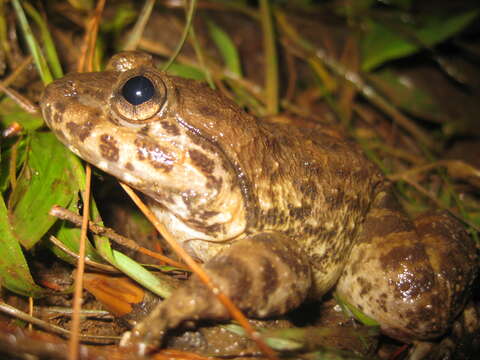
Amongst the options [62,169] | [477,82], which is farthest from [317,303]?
[477,82]

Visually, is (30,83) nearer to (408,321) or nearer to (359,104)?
(408,321)

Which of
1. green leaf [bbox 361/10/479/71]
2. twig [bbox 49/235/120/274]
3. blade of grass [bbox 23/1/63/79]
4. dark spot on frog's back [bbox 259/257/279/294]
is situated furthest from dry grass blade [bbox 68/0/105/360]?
green leaf [bbox 361/10/479/71]

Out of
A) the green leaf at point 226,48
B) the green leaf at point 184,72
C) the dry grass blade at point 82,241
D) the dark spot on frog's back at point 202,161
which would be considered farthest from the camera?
the green leaf at point 226,48

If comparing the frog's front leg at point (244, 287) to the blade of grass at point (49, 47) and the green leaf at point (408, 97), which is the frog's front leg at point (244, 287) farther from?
the green leaf at point (408, 97)

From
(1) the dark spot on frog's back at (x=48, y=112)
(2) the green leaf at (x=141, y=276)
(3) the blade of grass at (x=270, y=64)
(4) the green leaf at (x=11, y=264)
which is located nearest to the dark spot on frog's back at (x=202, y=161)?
(2) the green leaf at (x=141, y=276)

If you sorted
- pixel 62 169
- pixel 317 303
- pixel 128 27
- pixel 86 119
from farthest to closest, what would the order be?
Result: pixel 128 27 < pixel 317 303 < pixel 62 169 < pixel 86 119

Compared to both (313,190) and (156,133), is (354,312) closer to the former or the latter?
(313,190)

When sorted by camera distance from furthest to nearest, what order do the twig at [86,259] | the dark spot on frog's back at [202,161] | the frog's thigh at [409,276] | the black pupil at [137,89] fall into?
the frog's thigh at [409,276] → the twig at [86,259] → the dark spot on frog's back at [202,161] → the black pupil at [137,89]
